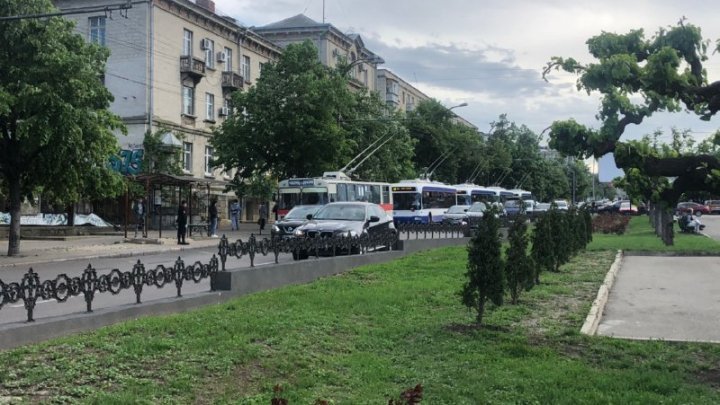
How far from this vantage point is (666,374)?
6.62 meters

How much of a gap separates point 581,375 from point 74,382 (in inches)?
175

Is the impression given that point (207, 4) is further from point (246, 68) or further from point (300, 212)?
point (300, 212)

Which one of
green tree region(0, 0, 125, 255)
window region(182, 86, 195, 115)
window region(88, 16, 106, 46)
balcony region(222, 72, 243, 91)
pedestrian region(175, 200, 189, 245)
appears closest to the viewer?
green tree region(0, 0, 125, 255)

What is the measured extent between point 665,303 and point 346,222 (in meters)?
8.83

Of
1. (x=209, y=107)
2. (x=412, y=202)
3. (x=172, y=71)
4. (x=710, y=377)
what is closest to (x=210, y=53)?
(x=209, y=107)

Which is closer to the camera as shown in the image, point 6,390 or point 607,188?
point 6,390

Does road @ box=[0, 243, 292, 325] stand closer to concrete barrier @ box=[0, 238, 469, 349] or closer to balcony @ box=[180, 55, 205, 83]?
concrete barrier @ box=[0, 238, 469, 349]

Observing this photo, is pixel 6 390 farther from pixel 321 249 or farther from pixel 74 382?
pixel 321 249

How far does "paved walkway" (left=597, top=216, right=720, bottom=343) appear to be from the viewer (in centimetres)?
959

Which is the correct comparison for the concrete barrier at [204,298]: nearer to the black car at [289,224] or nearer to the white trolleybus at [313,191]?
the black car at [289,224]

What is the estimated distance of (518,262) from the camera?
11.1m

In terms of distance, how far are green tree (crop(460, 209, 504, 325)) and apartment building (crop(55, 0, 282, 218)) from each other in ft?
101

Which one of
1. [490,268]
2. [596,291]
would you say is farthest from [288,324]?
[596,291]

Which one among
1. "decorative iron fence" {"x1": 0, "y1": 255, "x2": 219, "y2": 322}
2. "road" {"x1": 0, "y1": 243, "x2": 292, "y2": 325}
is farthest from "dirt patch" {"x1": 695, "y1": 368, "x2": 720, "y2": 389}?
"road" {"x1": 0, "y1": 243, "x2": 292, "y2": 325}
